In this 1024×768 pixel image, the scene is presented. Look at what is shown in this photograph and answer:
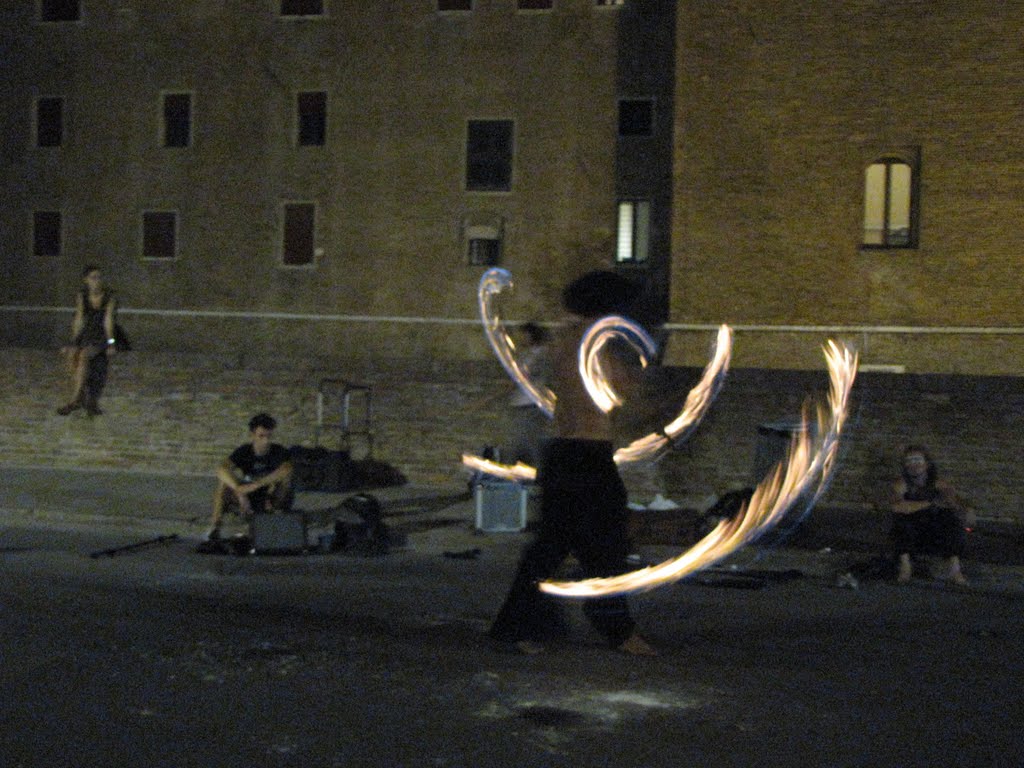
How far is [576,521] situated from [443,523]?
277 inches

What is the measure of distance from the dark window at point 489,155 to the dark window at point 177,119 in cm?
767

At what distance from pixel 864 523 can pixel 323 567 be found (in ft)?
20.8

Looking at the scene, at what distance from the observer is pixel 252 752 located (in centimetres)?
574

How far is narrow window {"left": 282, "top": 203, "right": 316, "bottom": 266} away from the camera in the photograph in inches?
1379

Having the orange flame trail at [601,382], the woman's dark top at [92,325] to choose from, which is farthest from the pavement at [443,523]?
the woman's dark top at [92,325]

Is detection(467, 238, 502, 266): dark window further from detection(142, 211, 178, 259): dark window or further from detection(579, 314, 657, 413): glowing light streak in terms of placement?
detection(579, 314, 657, 413): glowing light streak

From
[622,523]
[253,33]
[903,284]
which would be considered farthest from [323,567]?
[253,33]

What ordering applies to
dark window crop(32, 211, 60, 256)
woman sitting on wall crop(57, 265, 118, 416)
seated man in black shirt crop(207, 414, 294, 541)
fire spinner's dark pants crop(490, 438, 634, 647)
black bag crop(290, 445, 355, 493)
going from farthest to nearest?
dark window crop(32, 211, 60, 256) → woman sitting on wall crop(57, 265, 118, 416) → black bag crop(290, 445, 355, 493) → seated man in black shirt crop(207, 414, 294, 541) → fire spinner's dark pants crop(490, 438, 634, 647)

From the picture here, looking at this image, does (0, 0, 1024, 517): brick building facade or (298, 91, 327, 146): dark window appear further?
(298, 91, 327, 146): dark window

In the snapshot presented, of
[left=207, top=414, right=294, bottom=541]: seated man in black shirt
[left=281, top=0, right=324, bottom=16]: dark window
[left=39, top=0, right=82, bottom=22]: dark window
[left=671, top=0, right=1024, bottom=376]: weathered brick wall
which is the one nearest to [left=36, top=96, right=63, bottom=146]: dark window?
[left=39, top=0, right=82, bottom=22]: dark window

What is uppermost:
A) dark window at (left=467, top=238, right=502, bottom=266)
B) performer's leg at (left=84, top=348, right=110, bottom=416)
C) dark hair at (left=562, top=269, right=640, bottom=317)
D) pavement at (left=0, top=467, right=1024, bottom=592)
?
dark window at (left=467, top=238, right=502, bottom=266)

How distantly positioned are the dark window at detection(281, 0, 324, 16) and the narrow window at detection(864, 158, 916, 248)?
49.8ft

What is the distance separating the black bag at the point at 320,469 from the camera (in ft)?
55.3

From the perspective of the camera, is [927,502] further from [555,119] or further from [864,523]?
[555,119]
